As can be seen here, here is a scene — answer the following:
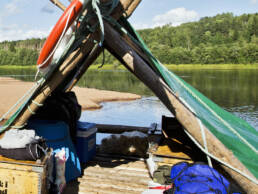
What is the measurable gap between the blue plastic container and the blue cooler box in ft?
2.01

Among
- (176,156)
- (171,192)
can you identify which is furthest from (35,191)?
(176,156)

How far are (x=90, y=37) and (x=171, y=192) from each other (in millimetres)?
2331

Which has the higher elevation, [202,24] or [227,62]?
[202,24]

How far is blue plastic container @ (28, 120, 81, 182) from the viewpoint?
15.3 feet

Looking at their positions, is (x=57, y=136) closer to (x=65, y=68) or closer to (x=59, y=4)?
(x=65, y=68)

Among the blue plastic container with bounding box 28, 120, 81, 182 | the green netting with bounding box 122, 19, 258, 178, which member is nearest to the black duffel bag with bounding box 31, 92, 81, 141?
the blue plastic container with bounding box 28, 120, 81, 182

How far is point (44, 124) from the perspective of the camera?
4707 millimetres

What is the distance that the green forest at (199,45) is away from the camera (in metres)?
114

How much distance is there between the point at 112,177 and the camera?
17.0 ft

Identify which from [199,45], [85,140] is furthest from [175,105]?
[199,45]

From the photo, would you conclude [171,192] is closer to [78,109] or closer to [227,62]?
[78,109]

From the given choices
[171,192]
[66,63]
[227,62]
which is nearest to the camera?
[171,192]

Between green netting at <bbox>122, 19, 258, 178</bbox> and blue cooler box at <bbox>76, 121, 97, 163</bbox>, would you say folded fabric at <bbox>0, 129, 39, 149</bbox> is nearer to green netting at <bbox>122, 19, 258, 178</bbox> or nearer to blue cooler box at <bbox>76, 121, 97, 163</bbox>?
blue cooler box at <bbox>76, 121, 97, 163</bbox>

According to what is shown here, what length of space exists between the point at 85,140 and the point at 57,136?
95 centimetres
